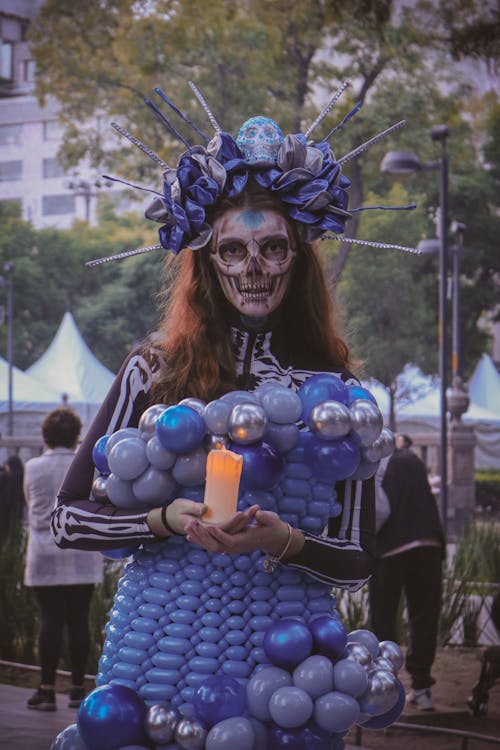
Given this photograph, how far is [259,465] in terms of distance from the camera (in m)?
1.96

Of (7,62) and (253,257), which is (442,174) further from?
(253,257)

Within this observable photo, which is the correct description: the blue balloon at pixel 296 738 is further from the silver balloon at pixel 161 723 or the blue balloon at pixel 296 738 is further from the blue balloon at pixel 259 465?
the blue balloon at pixel 259 465

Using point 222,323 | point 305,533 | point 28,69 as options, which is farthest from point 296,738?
point 28,69

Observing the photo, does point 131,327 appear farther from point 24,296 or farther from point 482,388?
point 482,388

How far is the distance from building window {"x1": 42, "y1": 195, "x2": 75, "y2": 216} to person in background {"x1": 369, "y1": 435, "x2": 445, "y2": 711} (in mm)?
20085

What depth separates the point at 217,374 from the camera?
2.21 m

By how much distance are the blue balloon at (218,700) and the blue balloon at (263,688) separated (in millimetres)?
17

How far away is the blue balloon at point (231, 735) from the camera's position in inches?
73.6

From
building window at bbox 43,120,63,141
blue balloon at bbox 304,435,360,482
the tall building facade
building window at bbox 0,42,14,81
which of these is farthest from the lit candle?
building window at bbox 43,120,63,141

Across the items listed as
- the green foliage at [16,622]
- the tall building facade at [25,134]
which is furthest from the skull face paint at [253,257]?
the tall building facade at [25,134]

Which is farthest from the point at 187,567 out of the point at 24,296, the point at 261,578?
the point at 24,296

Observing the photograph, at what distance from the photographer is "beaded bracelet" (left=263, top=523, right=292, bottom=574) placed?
195 cm

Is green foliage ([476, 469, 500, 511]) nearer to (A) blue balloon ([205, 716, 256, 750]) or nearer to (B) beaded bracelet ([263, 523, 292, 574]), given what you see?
(B) beaded bracelet ([263, 523, 292, 574])

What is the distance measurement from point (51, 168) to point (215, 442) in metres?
22.1
